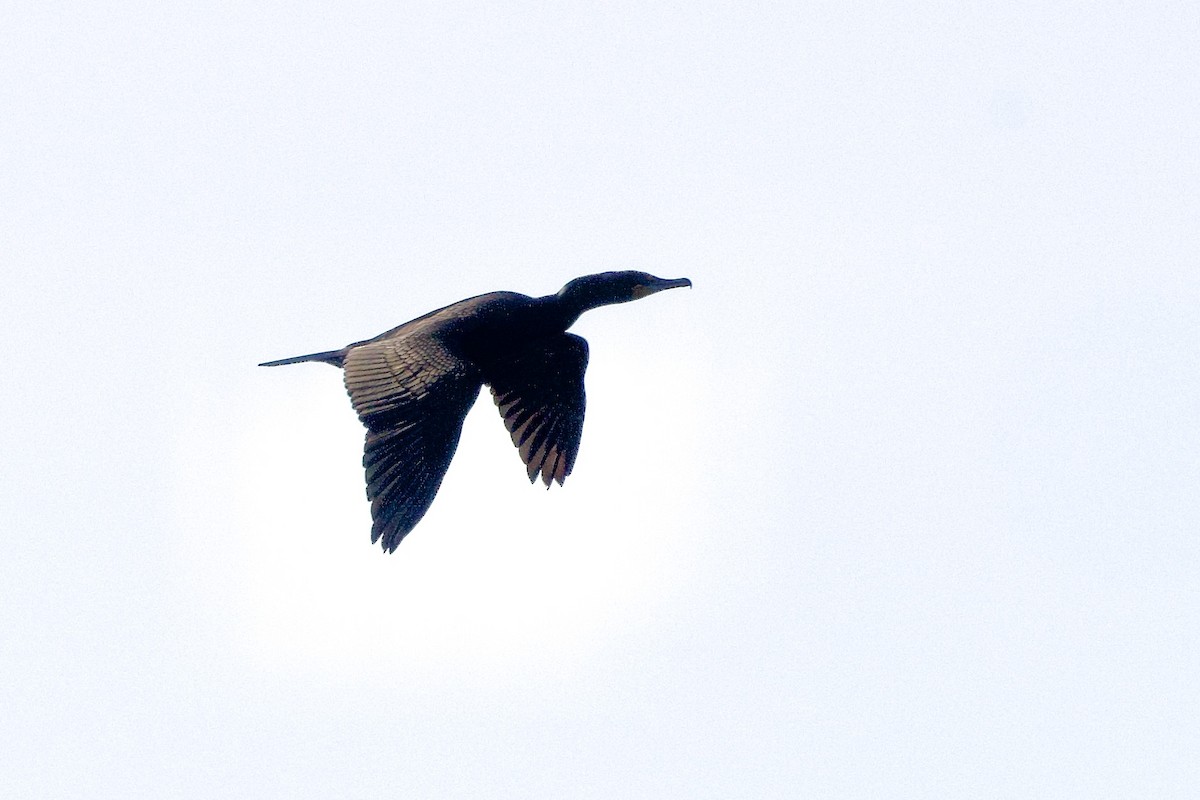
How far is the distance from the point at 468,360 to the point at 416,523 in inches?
91.8

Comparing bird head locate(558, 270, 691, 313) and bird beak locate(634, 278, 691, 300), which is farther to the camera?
bird beak locate(634, 278, 691, 300)

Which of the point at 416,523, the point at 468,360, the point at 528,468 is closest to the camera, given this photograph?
the point at 416,523

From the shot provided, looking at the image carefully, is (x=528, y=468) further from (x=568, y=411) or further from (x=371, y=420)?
(x=371, y=420)

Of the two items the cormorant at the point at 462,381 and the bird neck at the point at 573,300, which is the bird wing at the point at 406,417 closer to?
the cormorant at the point at 462,381

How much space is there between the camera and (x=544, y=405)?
74.9 ft

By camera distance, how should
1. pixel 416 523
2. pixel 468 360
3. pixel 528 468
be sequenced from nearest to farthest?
pixel 416 523 → pixel 468 360 → pixel 528 468

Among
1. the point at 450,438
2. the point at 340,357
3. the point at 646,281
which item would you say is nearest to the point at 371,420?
the point at 450,438

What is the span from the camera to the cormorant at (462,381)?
1964 centimetres

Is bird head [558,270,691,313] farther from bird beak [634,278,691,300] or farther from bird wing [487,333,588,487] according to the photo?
bird wing [487,333,588,487]

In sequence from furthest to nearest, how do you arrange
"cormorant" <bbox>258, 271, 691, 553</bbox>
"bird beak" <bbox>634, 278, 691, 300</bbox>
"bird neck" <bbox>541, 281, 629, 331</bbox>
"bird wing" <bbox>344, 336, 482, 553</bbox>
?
"bird beak" <bbox>634, 278, 691, 300</bbox> < "bird neck" <bbox>541, 281, 629, 331</bbox> < "cormorant" <bbox>258, 271, 691, 553</bbox> < "bird wing" <bbox>344, 336, 482, 553</bbox>

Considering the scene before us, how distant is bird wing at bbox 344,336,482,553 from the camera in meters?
19.5

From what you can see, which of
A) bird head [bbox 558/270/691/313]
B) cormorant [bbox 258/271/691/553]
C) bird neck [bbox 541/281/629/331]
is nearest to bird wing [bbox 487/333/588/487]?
cormorant [bbox 258/271/691/553]

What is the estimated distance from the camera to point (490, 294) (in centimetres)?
2266

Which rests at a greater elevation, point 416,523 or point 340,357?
point 340,357
